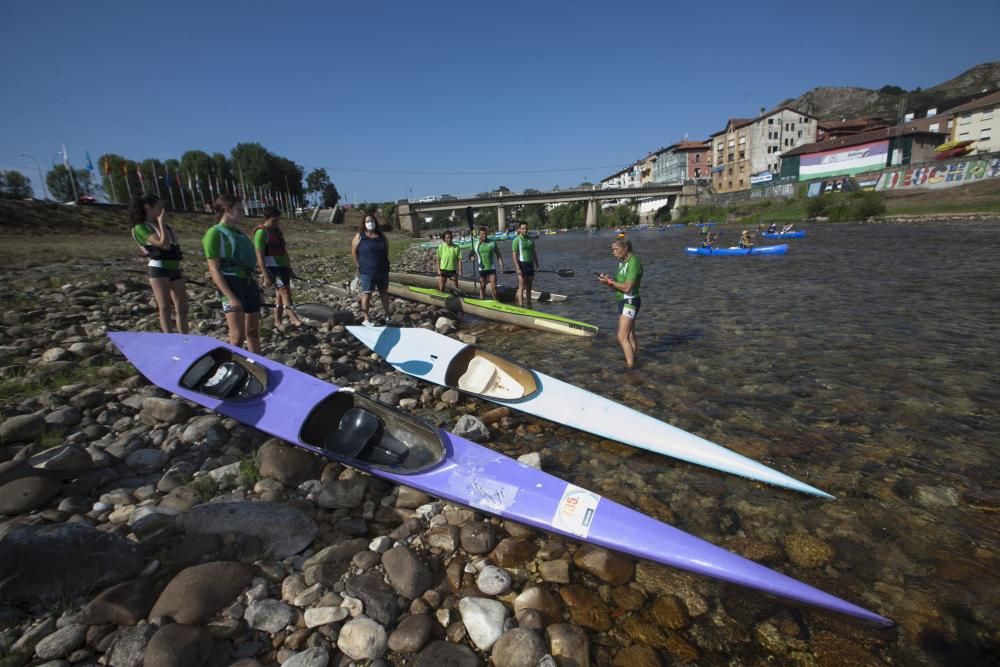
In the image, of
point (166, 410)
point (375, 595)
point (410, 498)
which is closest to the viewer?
point (375, 595)

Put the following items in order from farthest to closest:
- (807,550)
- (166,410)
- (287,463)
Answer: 1. (166,410)
2. (287,463)
3. (807,550)

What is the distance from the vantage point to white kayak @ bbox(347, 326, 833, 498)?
16.0 feet

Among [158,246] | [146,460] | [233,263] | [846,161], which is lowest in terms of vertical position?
[146,460]

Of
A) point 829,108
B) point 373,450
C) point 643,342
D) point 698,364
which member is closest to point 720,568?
point 373,450

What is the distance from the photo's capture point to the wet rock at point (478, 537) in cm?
362

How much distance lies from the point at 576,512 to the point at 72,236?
40.0 meters

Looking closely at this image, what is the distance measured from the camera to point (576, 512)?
3.79m

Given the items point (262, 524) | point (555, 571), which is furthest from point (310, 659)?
point (555, 571)

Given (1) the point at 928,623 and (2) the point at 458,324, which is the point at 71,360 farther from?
(1) the point at 928,623

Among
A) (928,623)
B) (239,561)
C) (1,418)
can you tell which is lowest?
(928,623)

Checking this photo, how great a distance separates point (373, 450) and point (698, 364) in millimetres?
6122

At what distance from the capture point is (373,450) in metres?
4.91

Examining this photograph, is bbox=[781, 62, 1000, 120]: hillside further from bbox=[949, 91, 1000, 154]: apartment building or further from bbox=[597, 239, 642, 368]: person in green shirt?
bbox=[597, 239, 642, 368]: person in green shirt

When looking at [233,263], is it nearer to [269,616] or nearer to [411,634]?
[269,616]
